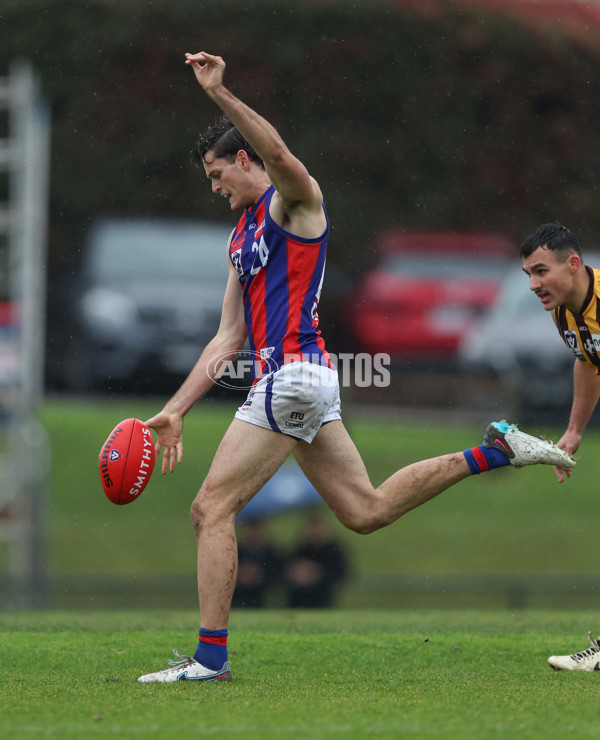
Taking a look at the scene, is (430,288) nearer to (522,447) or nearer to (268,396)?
(522,447)

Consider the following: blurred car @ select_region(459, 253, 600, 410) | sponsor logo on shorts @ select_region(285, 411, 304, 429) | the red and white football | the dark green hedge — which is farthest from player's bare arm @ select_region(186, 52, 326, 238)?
blurred car @ select_region(459, 253, 600, 410)

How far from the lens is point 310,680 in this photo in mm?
4465

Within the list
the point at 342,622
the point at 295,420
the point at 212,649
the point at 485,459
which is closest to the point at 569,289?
the point at 485,459

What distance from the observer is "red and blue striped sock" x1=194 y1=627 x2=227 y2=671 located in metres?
4.29

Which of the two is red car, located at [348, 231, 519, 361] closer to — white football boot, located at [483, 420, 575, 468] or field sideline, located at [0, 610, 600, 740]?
field sideline, located at [0, 610, 600, 740]

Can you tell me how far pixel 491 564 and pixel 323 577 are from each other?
2.11 m

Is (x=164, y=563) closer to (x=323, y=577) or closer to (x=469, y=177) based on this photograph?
(x=323, y=577)

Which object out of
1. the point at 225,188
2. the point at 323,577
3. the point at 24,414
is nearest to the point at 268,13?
the point at 24,414

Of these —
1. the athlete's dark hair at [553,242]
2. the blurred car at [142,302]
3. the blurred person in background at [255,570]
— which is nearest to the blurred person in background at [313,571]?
the blurred person in background at [255,570]

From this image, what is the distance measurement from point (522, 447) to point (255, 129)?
166 cm

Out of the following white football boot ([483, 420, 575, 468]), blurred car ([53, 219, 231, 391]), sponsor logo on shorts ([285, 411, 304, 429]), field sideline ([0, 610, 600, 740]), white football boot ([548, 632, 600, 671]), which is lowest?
field sideline ([0, 610, 600, 740])

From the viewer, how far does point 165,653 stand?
5086 mm

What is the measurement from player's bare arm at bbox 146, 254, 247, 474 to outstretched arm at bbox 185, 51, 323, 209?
55cm

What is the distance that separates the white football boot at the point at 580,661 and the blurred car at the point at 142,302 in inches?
276
